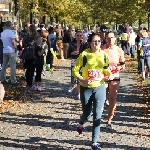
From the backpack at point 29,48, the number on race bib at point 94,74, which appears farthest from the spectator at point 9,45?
the number on race bib at point 94,74

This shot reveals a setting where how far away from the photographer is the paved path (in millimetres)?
7500

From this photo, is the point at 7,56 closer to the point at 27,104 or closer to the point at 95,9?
the point at 27,104

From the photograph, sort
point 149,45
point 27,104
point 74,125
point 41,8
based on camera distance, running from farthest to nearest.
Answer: point 41,8, point 149,45, point 27,104, point 74,125

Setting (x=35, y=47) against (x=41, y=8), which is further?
(x=41, y=8)

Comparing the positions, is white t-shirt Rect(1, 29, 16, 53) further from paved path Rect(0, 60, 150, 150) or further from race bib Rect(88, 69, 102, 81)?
race bib Rect(88, 69, 102, 81)

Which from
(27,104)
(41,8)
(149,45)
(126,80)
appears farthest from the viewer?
(41,8)

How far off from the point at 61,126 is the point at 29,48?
15.0ft

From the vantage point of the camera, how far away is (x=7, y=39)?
13586 millimetres

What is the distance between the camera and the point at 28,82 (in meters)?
13.6

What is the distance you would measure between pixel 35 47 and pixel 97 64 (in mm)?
6043

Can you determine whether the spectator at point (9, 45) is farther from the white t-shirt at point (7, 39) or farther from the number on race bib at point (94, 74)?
the number on race bib at point (94, 74)

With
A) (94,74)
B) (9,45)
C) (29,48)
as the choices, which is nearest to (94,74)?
(94,74)

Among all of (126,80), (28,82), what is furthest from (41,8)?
(28,82)

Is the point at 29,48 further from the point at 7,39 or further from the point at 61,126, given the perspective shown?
the point at 61,126
